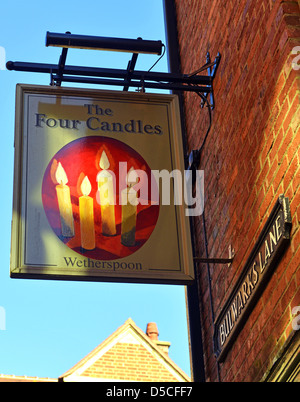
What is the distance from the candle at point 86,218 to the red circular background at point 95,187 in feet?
0.07

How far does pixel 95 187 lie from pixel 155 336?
12366 millimetres

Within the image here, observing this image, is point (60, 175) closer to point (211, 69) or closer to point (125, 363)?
point (211, 69)

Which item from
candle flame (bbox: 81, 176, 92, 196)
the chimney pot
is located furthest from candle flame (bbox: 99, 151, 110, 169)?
the chimney pot

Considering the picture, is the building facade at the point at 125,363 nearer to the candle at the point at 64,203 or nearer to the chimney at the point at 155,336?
the chimney at the point at 155,336

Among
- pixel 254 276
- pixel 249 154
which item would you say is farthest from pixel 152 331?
pixel 254 276

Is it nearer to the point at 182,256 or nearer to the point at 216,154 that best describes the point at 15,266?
the point at 182,256

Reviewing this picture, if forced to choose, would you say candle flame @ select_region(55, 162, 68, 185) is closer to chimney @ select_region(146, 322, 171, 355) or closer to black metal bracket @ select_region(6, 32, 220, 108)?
black metal bracket @ select_region(6, 32, 220, 108)

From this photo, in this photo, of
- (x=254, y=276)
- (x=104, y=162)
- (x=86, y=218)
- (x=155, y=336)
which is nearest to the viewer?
(x=254, y=276)

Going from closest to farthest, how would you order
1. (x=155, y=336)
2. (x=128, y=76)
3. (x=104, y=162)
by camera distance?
1. (x=104, y=162)
2. (x=128, y=76)
3. (x=155, y=336)

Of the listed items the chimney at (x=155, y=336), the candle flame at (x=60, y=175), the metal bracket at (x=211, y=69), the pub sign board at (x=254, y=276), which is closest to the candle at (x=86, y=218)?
the candle flame at (x=60, y=175)

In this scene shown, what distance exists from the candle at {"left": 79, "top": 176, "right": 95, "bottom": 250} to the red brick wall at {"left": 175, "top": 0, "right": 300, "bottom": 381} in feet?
3.43

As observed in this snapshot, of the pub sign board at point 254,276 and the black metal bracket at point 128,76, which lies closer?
the pub sign board at point 254,276

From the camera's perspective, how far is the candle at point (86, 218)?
532cm

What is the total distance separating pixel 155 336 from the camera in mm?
17562
